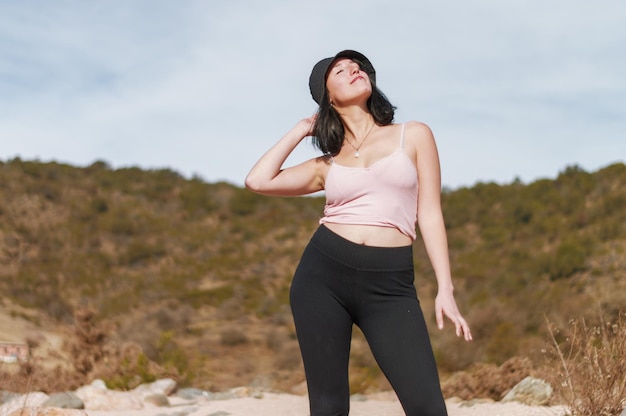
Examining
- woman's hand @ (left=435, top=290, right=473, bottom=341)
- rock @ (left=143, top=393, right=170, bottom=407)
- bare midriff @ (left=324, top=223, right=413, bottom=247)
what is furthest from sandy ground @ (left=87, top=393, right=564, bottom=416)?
bare midriff @ (left=324, top=223, right=413, bottom=247)

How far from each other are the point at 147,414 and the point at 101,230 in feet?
71.7

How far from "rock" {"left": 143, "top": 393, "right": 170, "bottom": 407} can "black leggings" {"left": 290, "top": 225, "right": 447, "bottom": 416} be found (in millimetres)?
5747

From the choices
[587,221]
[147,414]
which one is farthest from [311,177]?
[587,221]

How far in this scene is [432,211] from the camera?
126 inches

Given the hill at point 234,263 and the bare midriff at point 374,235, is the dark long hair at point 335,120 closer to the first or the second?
the bare midriff at point 374,235

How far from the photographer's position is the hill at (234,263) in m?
13.7

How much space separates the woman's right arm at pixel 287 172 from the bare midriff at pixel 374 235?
396 mm

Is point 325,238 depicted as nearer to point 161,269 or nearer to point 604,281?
point 604,281

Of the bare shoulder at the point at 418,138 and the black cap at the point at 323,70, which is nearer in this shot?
the bare shoulder at the point at 418,138

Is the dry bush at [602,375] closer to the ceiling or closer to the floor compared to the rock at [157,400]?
closer to the ceiling

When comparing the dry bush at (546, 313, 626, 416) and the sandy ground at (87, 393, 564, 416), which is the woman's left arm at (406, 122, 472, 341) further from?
the sandy ground at (87, 393, 564, 416)

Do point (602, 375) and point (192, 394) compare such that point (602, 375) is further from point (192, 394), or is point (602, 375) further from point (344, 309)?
point (192, 394)

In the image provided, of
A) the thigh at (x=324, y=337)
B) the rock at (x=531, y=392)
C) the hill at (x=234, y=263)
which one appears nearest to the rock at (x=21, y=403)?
the hill at (x=234, y=263)

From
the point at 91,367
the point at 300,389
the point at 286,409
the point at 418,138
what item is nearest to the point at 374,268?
the point at 418,138
